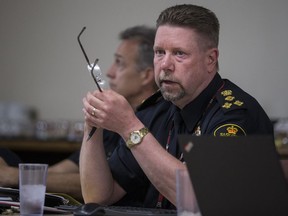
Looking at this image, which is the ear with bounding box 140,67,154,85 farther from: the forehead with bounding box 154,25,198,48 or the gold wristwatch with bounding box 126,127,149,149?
the gold wristwatch with bounding box 126,127,149,149

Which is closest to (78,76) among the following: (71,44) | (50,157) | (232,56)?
(71,44)

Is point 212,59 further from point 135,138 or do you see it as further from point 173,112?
point 135,138

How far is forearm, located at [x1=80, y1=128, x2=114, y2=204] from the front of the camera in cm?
184

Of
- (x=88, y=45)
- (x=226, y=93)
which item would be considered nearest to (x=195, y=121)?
(x=226, y=93)

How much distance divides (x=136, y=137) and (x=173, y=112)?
1.21ft

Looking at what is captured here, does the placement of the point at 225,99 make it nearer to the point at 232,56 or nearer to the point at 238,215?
the point at 238,215

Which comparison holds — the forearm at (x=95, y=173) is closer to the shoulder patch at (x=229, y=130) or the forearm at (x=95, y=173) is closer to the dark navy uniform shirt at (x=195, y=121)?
the dark navy uniform shirt at (x=195, y=121)

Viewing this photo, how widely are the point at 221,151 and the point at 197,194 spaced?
10 centimetres

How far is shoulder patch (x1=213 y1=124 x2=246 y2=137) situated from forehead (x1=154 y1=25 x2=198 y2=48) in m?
Answer: 0.28

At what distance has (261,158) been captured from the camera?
3.40 ft

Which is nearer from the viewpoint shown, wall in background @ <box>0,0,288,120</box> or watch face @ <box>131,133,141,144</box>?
watch face @ <box>131,133,141,144</box>

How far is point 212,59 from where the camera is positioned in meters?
1.85

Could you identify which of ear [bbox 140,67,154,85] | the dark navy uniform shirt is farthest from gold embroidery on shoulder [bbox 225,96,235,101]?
ear [bbox 140,67,154,85]

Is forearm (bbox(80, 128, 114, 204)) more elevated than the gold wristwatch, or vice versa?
the gold wristwatch
